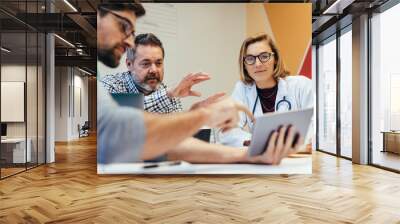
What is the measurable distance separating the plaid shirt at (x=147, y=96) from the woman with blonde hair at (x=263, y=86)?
3.28 feet

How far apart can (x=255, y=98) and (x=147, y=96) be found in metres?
1.83

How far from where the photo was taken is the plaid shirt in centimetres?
654

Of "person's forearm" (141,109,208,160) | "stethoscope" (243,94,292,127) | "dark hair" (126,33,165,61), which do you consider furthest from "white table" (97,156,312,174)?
"dark hair" (126,33,165,61)

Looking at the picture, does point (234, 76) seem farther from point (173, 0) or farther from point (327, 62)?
point (327, 62)

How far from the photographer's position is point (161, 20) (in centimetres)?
672

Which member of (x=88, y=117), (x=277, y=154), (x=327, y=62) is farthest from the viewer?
(x=88, y=117)

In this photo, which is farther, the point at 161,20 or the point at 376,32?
the point at 376,32

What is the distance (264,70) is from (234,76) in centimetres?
52

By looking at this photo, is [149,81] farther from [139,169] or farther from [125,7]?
[139,169]

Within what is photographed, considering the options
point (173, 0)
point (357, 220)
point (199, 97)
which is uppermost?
point (173, 0)

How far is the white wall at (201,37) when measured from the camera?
6.68 meters

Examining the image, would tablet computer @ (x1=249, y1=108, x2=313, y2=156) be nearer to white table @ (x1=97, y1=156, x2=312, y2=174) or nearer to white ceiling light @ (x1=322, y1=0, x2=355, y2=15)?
white table @ (x1=97, y1=156, x2=312, y2=174)

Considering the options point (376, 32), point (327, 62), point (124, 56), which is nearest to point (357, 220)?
point (124, 56)

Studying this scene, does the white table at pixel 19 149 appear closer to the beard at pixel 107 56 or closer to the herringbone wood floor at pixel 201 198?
the herringbone wood floor at pixel 201 198
